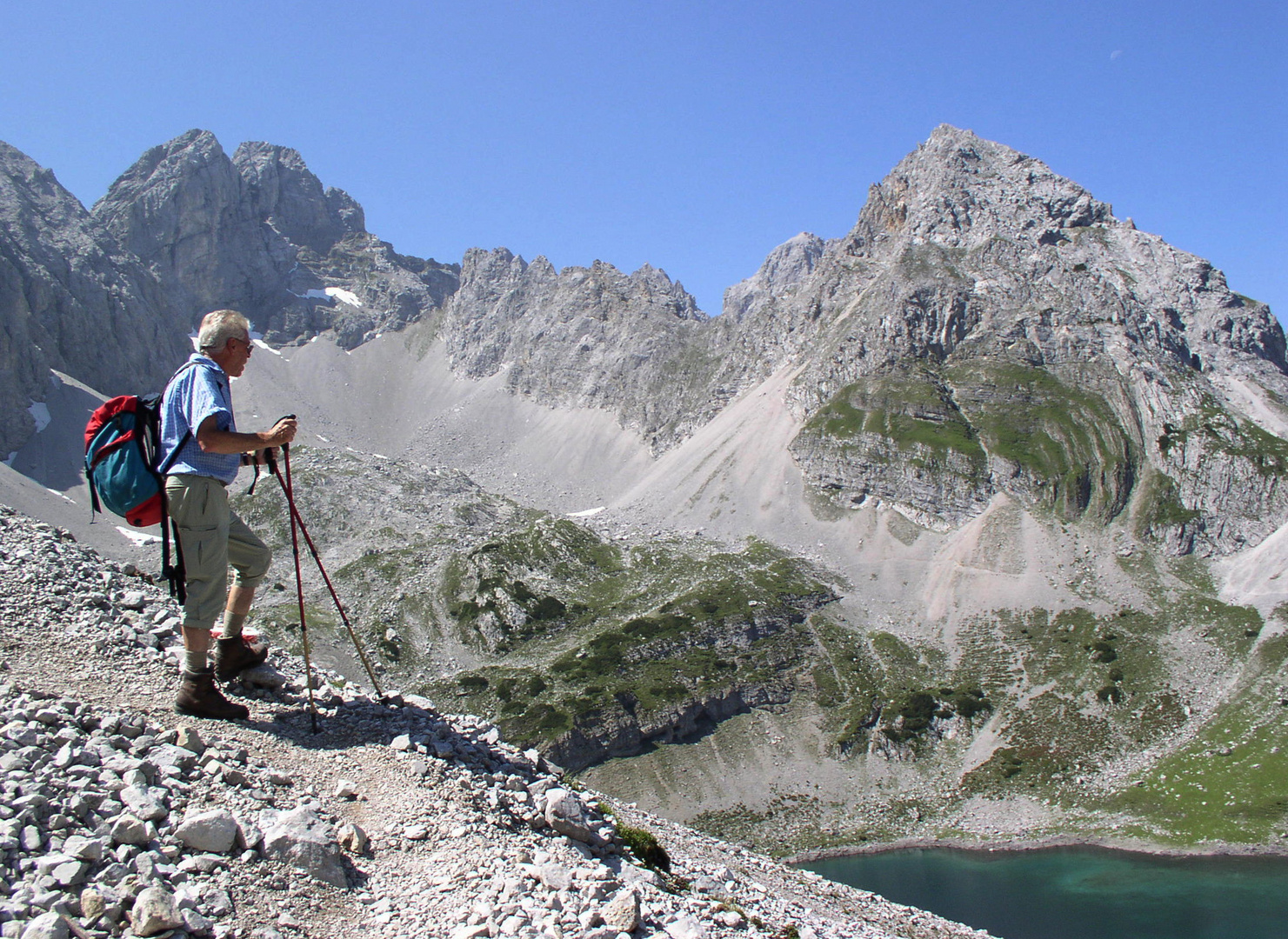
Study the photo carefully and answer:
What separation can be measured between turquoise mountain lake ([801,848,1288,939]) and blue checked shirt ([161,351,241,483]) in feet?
219

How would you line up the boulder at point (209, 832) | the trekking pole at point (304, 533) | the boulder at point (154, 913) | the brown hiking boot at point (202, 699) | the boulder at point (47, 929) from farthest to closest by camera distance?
the trekking pole at point (304, 533) < the brown hiking boot at point (202, 699) < the boulder at point (209, 832) < the boulder at point (154, 913) < the boulder at point (47, 929)

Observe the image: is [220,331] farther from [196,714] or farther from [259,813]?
[259,813]

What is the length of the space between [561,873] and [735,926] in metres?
3.83

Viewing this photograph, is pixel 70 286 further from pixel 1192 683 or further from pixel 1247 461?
pixel 1247 461

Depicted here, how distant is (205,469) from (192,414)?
65cm

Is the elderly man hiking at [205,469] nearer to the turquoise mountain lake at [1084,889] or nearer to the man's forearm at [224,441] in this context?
the man's forearm at [224,441]

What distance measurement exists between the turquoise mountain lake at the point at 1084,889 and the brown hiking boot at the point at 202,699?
64793mm

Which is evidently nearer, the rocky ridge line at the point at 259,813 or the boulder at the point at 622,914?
the rocky ridge line at the point at 259,813

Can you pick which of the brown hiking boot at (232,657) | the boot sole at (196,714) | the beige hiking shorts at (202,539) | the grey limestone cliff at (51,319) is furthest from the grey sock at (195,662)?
the grey limestone cliff at (51,319)

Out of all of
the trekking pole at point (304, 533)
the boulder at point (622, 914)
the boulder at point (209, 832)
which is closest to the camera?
the boulder at point (209, 832)

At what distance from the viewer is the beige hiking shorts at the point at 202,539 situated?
9148 mm

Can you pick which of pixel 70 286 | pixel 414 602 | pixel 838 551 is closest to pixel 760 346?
pixel 838 551

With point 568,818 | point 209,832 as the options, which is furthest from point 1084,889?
point 209,832

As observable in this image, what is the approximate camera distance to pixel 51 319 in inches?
6875
